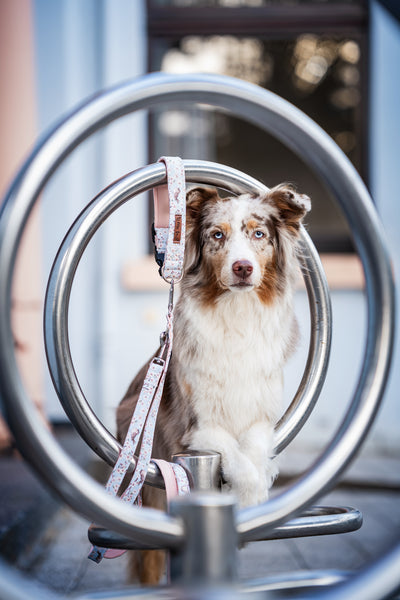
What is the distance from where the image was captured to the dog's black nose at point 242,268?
81 centimetres

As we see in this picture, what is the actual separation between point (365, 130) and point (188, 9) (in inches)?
51.7

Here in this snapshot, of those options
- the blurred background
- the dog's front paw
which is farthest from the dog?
the blurred background

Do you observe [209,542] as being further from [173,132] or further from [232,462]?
[173,132]

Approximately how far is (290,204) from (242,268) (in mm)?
110

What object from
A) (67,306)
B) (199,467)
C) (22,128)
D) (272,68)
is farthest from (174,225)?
(272,68)

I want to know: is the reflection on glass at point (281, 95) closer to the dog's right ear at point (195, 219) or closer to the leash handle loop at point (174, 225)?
the dog's right ear at point (195, 219)

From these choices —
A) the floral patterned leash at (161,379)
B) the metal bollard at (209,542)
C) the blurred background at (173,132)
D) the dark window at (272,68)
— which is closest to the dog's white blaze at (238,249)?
the floral patterned leash at (161,379)

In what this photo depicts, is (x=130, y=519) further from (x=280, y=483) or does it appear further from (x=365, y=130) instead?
(x=365, y=130)

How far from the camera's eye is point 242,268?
32.3 inches

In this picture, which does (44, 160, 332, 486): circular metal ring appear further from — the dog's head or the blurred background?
the blurred background

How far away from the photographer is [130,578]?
50.3 inches

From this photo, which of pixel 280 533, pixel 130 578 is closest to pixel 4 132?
pixel 130 578

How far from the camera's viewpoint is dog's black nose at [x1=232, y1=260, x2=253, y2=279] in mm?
809

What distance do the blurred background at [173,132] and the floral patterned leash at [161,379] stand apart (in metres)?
2.62
